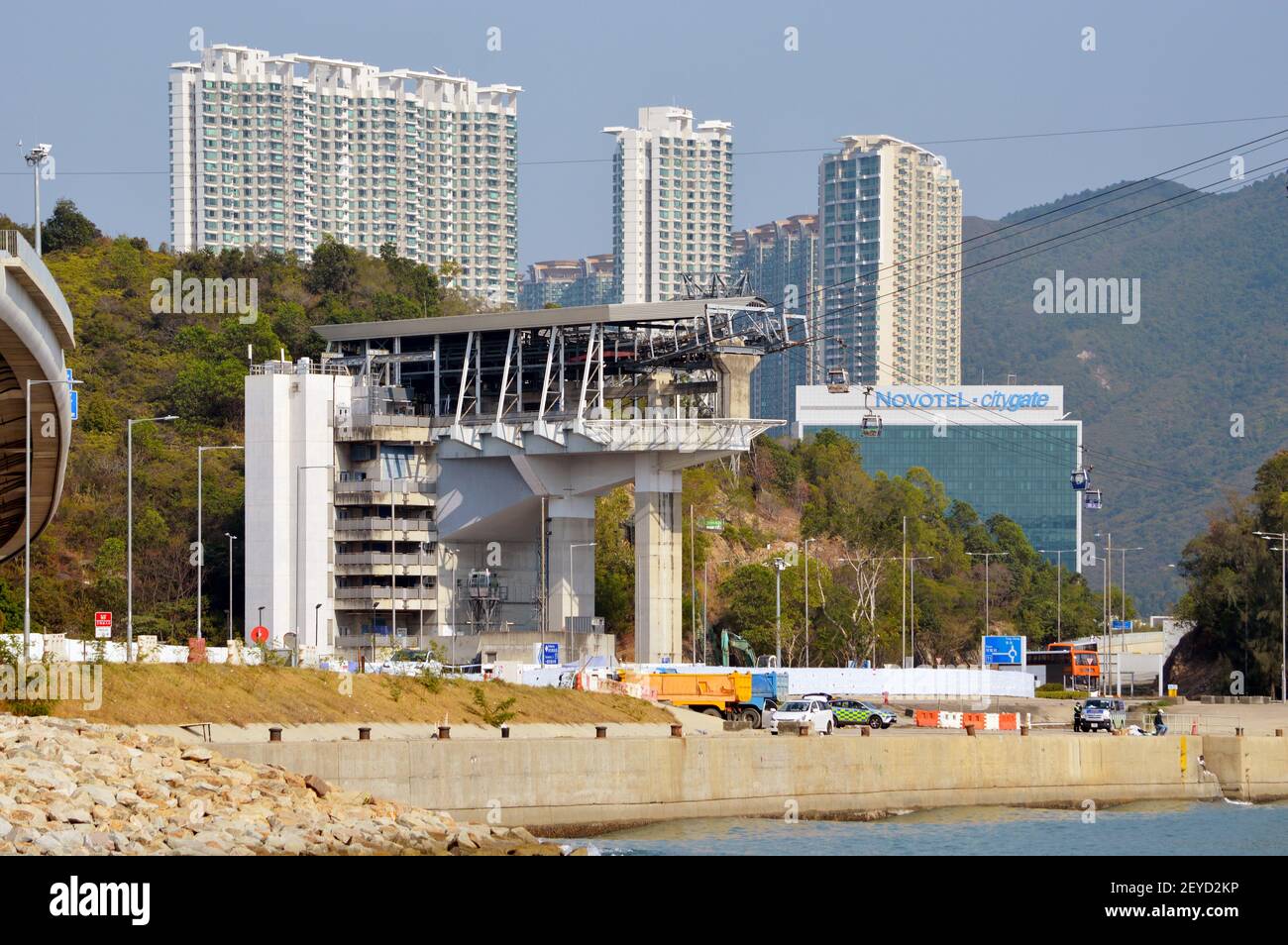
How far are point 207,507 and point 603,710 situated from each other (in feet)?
180

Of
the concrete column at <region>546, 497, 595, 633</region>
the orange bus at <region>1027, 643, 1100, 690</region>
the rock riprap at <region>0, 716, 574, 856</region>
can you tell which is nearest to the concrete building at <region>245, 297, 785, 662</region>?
the concrete column at <region>546, 497, 595, 633</region>

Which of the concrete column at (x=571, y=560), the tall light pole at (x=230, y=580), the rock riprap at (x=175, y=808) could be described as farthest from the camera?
the concrete column at (x=571, y=560)

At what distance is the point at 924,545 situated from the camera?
5940 inches

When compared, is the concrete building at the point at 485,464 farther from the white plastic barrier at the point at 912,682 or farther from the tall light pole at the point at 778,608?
the white plastic barrier at the point at 912,682

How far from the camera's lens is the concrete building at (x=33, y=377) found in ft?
137

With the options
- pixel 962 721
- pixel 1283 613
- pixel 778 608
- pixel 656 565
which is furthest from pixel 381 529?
pixel 1283 613

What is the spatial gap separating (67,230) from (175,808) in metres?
118

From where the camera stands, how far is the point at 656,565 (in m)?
99.9

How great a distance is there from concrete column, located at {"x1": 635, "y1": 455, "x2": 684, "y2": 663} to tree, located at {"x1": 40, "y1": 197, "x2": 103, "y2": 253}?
63.2 metres

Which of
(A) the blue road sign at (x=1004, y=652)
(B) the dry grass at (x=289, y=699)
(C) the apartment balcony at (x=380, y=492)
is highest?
(C) the apartment balcony at (x=380, y=492)

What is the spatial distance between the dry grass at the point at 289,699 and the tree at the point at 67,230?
94.9 m

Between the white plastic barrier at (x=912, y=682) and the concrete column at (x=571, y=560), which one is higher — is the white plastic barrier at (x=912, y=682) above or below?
below

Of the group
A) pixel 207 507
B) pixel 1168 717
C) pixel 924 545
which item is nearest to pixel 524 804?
pixel 1168 717

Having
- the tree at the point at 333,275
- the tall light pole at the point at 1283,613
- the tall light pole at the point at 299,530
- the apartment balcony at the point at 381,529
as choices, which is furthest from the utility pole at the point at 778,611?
the tree at the point at 333,275
